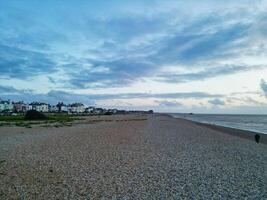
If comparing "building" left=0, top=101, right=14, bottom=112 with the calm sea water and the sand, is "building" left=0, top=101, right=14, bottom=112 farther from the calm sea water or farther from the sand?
the sand

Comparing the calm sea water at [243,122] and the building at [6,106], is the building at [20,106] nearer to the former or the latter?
the building at [6,106]

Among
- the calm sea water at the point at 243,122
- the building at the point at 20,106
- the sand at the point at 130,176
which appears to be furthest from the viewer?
the building at the point at 20,106

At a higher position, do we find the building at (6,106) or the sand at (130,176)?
the building at (6,106)

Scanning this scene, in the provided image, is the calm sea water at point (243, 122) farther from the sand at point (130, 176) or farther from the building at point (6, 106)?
the building at point (6, 106)

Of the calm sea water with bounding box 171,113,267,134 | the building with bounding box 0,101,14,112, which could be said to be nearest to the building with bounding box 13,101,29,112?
the building with bounding box 0,101,14,112

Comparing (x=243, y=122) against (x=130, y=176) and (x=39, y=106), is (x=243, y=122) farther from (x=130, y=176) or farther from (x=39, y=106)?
Result: (x=39, y=106)

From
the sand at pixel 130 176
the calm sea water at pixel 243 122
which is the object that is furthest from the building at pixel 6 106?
the sand at pixel 130 176

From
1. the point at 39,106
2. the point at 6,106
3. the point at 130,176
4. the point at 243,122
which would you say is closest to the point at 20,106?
the point at 39,106

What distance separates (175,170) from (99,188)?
3.57 m

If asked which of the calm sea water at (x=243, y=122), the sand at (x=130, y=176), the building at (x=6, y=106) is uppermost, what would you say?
the building at (x=6, y=106)

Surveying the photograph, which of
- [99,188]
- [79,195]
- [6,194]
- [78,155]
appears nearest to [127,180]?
[99,188]

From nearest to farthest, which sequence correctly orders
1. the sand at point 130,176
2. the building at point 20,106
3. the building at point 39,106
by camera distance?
1. the sand at point 130,176
2. the building at point 20,106
3. the building at point 39,106

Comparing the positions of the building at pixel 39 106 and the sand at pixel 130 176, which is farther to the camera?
the building at pixel 39 106

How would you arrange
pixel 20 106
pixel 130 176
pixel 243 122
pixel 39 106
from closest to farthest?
pixel 130 176 < pixel 243 122 < pixel 20 106 < pixel 39 106
